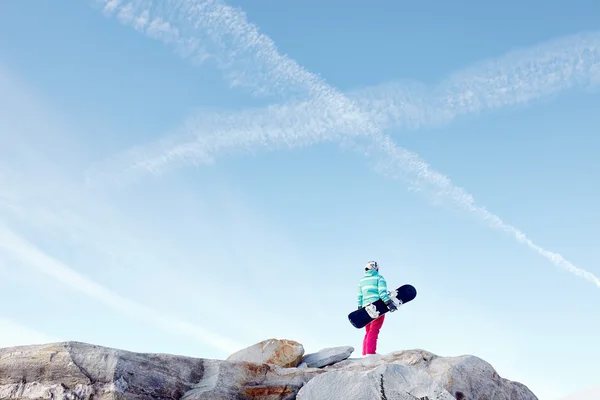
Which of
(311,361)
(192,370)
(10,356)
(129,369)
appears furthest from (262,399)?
(10,356)

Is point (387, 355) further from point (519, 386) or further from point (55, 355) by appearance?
point (55, 355)

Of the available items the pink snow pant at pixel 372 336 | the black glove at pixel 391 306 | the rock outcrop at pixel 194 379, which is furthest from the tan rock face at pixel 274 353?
the black glove at pixel 391 306

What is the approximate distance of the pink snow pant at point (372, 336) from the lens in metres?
17.4

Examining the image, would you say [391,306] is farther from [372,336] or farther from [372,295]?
[372,336]

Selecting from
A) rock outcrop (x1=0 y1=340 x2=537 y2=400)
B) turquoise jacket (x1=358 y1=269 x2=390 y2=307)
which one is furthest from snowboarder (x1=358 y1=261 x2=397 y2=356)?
rock outcrop (x1=0 y1=340 x2=537 y2=400)

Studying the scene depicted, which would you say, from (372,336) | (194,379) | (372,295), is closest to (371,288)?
(372,295)

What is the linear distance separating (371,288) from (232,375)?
6.66 m

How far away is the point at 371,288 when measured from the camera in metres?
17.9

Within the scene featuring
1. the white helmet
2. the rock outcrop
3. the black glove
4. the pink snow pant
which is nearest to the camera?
the rock outcrop

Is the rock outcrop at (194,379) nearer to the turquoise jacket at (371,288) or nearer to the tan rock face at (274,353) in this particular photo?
the tan rock face at (274,353)

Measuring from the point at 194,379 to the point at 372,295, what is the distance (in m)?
7.19

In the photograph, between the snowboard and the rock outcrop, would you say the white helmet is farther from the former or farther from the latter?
the rock outcrop

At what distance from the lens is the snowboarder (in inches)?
686

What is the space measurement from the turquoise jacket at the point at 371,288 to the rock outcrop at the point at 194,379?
Result: 4.65m
